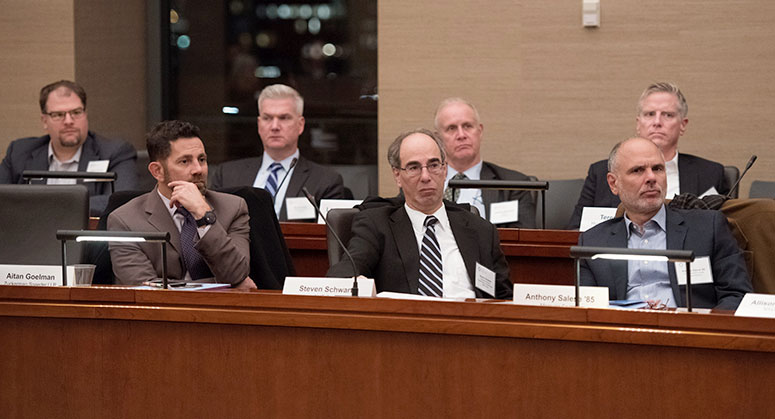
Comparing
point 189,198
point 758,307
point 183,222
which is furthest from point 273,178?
point 758,307

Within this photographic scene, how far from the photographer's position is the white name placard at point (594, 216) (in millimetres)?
3947

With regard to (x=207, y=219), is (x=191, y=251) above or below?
below

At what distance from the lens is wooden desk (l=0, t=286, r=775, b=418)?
6.88ft

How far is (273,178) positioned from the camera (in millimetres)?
5262

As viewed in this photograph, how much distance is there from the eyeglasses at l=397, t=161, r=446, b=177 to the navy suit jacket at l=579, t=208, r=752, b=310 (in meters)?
0.61

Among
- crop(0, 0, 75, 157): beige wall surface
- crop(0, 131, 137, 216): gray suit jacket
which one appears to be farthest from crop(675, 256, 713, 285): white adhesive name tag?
crop(0, 0, 75, 157): beige wall surface

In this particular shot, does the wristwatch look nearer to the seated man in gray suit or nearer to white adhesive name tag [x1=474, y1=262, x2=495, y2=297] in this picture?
white adhesive name tag [x1=474, y1=262, x2=495, y2=297]

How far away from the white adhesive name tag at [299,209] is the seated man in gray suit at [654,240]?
1.77 metres

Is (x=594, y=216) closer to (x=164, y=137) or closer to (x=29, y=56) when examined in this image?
(x=164, y=137)

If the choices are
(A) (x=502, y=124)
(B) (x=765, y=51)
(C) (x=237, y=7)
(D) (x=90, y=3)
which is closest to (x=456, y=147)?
(A) (x=502, y=124)

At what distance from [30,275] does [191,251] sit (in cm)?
74

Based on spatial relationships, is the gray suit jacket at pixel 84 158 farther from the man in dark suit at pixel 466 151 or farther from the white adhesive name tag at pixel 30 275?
the white adhesive name tag at pixel 30 275

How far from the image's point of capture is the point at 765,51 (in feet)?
18.9

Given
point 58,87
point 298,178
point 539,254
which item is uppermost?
point 58,87
